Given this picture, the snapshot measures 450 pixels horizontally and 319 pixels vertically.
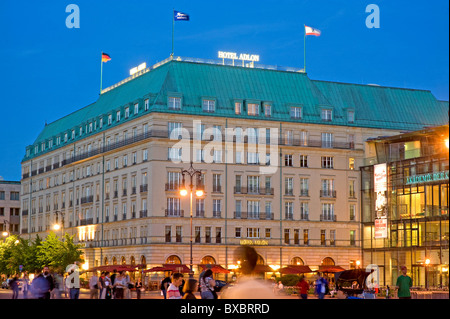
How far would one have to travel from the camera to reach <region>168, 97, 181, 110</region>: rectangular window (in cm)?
10744

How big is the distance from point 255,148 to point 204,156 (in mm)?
6780

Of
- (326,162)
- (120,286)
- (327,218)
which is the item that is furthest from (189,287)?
(326,162)

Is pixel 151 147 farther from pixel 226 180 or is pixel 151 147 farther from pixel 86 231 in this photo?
pixel 86 231

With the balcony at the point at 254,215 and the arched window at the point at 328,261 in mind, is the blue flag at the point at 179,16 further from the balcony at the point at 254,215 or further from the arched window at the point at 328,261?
the arched window at the point at 328,261

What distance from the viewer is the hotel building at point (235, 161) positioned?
4213 inches

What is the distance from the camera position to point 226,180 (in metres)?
110

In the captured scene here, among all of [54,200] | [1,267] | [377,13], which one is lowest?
[1,267]

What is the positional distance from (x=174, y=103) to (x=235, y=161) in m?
10.4

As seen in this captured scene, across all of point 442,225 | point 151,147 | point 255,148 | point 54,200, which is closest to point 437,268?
point 442,225

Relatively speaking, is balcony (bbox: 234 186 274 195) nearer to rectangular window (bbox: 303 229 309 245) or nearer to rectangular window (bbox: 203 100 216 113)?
rectangular window (bbox: 303 229 309 245)

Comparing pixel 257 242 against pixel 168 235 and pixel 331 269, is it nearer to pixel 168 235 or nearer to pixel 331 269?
pixel 331 269

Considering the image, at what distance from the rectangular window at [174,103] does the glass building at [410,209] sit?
79.3 ft

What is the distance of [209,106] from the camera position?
109812mm

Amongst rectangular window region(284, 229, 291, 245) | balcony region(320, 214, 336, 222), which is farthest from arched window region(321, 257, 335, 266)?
rectangular window region(284, 229, 291, 245)
